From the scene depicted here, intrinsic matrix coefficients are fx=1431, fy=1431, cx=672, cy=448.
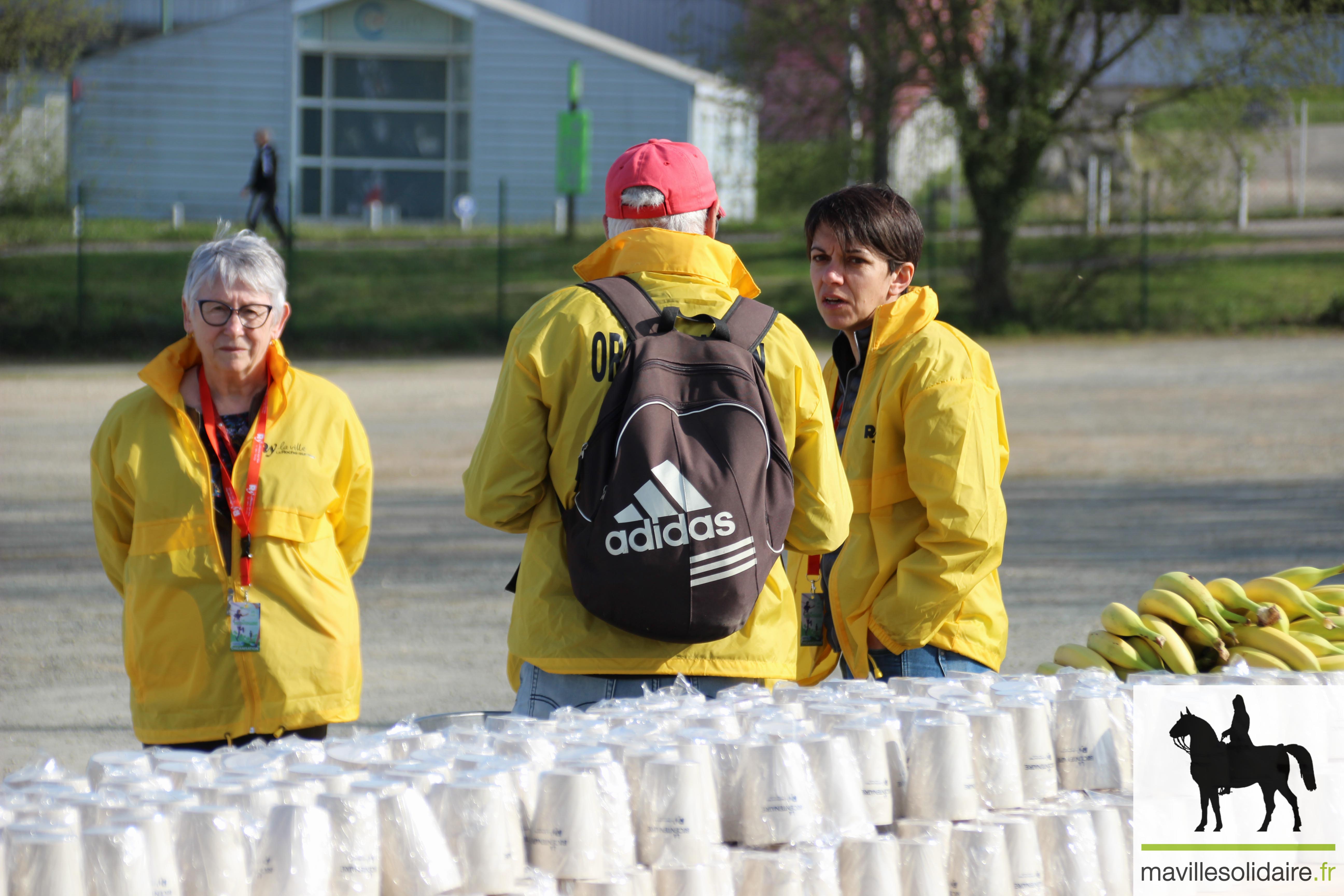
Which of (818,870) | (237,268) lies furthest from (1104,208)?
(818,870)

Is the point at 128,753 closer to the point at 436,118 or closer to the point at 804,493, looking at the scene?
the point at 804,493

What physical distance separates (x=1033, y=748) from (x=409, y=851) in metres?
1.28

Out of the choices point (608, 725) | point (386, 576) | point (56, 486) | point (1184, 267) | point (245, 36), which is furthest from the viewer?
point (245, 36)

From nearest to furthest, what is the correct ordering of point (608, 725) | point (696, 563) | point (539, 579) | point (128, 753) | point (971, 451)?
point (128, 753) → point (608, 725) → point (696, 563) → point (539, 579) → point (971, 451)

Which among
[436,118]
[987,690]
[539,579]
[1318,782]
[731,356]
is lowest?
[1318,782]

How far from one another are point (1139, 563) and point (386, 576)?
5.07m

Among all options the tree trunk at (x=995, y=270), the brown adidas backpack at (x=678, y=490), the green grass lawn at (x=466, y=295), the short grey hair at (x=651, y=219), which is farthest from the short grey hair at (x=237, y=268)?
the tree trunk at (x=995, y=270)

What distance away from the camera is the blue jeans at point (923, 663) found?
3.64m

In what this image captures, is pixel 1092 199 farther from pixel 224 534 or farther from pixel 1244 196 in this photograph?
pixel 224 534

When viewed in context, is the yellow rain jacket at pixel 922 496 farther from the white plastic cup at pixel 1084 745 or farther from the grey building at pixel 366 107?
the grey building at pixel 366 107

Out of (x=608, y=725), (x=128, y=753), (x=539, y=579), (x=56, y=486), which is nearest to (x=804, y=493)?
(x=539, y=579)

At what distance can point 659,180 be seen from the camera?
320 centimetres

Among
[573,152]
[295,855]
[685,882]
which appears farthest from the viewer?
[573,152]

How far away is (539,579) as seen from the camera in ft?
10.2
